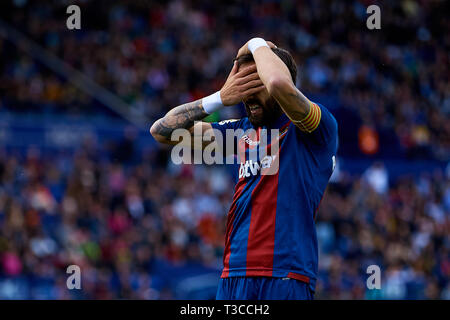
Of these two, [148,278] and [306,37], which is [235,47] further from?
[148,278]

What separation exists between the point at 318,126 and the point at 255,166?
487mm

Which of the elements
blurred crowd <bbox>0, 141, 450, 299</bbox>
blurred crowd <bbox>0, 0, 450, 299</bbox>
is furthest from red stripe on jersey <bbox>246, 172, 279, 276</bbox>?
blurred crowd <bbox>0, 0, 450, 299</bbox>

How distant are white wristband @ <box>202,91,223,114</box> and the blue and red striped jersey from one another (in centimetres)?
47

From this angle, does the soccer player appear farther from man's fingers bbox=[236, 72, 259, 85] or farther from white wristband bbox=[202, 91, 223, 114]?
white wristband bbox=[202, 91, 223, 114]

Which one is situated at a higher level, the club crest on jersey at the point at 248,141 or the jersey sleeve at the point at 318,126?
the jersey sleeve at the point at 318,126

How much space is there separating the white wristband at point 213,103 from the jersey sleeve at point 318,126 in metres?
0.70

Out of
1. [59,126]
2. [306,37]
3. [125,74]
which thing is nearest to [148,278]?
[59,126]

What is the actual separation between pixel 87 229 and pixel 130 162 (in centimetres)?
275

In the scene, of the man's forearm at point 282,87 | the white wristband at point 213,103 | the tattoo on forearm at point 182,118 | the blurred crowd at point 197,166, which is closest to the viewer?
the man's forearm at point 282,87

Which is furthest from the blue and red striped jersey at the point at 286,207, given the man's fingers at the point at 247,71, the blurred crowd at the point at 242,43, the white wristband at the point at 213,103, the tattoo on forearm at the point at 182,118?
the blurred crowd at the point at 242,43

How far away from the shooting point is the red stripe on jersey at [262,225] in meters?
4.47

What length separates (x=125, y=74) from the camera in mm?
18922

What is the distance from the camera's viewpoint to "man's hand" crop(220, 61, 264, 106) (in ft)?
15.2

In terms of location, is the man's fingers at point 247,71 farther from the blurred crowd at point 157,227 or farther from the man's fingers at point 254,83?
the blurred crowd at point 157,227
